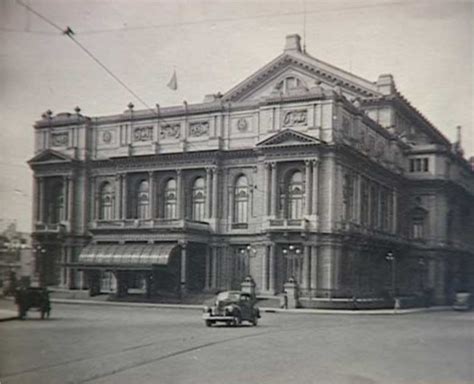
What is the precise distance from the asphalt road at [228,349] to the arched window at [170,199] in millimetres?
1127

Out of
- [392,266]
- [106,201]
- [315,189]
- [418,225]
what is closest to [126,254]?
[106,201]

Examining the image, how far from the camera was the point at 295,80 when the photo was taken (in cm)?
762

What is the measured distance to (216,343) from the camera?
23.1 ft

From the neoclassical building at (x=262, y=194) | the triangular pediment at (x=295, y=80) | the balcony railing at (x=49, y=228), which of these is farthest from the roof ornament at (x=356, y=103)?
the balcony railing at (x=49, y=228)

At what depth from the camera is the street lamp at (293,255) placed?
7.32m

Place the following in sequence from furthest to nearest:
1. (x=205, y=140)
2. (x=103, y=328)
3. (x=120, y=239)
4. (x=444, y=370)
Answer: (x=205, y=140)
(x=120, y=239)
(x=103, y=328)
(x=444, y=370)

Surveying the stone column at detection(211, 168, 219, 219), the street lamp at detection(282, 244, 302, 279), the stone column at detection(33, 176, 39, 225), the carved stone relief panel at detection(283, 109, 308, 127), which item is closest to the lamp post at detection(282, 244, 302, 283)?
the street lamp at detection(282, 244, 302, 279)

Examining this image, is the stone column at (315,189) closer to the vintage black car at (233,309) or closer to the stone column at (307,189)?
the stone column at (307,189)

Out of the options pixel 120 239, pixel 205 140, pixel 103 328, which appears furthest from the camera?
pixel 205 140

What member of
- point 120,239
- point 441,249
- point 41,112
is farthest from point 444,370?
point 41,112

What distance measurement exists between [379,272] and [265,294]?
1.23m

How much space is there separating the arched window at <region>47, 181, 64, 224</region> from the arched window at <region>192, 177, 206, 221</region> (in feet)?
4.66

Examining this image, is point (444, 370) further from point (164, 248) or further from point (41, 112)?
point (41, 112)

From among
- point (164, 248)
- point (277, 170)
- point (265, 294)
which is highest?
point (277, 170)
